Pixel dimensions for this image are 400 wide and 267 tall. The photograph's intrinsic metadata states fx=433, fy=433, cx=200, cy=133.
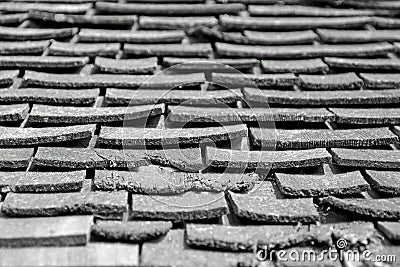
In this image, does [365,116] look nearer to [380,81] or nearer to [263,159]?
[380,81]

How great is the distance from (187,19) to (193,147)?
3.00 ft

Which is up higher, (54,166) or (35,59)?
(35,59)

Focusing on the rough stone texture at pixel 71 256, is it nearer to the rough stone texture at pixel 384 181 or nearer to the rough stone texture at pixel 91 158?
the rough stone texture at pixel 91 158

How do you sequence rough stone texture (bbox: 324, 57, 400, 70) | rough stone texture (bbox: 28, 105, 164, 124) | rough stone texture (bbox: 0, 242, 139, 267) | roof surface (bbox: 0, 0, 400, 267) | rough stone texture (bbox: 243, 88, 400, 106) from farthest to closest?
rough stone texture (bbox: 324, 57, 400, 70)
rough stone texture (bbox: 243, 88, 400, 106)
rough stone texture (bbox: 28, 105, 164, 124)
roof surface (bbox: 0, 0, 400, 267)
rough stone texture (bbox: 0, 242, 139, 267)

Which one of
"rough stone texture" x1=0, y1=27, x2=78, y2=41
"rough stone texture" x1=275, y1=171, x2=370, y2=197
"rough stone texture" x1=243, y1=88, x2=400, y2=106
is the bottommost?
"rough stone texture" x1=275, y1=171, x2=370, y2=197

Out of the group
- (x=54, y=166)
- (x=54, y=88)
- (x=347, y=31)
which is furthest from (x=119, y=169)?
(x=347, y=31)

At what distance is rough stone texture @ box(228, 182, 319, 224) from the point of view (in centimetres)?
171

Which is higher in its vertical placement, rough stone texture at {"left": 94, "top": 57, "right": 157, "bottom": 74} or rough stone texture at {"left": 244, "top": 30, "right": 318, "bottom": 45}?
rough stone texture at {"left": 244, "top": 30, "right": 318, "bottom": 45}

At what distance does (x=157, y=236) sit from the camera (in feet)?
5.40

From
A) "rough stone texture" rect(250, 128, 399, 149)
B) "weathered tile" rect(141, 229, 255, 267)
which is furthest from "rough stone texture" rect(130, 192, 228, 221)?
"rough stone texture" rect(250, 128, 399, 149)

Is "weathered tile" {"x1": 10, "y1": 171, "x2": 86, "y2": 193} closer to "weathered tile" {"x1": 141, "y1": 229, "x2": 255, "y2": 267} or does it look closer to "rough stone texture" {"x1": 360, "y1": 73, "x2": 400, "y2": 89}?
"weathered tile" {"x1": 141, "y1": 229, "x2": 255, "y2": 267}

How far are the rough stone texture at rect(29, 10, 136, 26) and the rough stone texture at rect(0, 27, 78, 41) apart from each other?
0.26 ft

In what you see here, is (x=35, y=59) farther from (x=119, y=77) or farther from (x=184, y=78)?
(x=184, y=78)

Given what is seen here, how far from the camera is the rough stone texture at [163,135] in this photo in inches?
74.8
